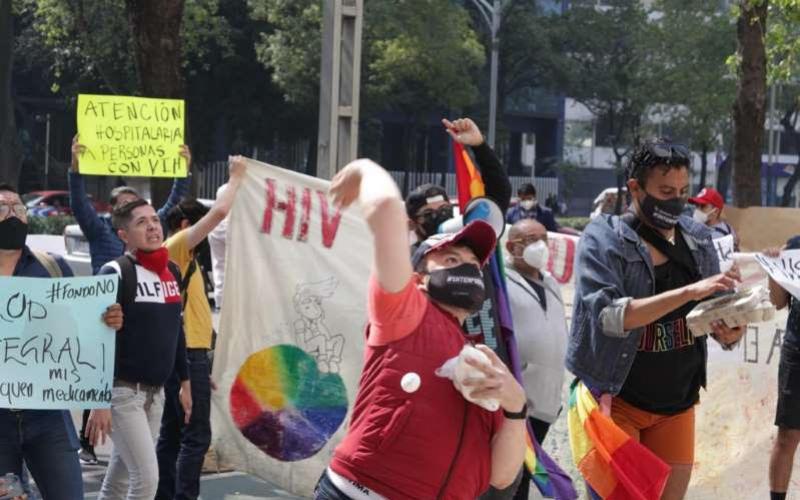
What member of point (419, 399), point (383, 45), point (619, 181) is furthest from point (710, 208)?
point (619, 181)

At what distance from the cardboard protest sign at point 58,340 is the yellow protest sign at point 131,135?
2.41m

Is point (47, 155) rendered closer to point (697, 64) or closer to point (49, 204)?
point (49, 204)

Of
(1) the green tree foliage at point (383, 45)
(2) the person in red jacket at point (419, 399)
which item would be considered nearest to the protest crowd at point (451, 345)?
(2) the person in red jacket at point (419, 399)

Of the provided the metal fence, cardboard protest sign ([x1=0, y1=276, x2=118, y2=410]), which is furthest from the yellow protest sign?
the metal fence

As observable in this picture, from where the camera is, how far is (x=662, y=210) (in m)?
5.13

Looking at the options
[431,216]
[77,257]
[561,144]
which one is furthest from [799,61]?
[561,144]

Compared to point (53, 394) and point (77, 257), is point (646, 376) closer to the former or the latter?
point (53, 394)

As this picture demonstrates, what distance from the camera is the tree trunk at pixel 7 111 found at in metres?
28.8

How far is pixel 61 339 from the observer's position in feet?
19.2

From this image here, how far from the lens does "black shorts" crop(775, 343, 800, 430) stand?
7.47 meters

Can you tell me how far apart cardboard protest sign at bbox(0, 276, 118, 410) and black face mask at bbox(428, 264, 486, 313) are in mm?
2469

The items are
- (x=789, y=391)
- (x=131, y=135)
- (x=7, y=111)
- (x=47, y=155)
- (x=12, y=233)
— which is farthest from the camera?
(x=47, y=155)

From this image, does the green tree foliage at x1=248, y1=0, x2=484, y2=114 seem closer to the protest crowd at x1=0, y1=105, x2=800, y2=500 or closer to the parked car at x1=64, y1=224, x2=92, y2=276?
the parked car at x1=64, y1=224, x2=92, y2=276

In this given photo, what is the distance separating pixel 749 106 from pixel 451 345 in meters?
13.7
